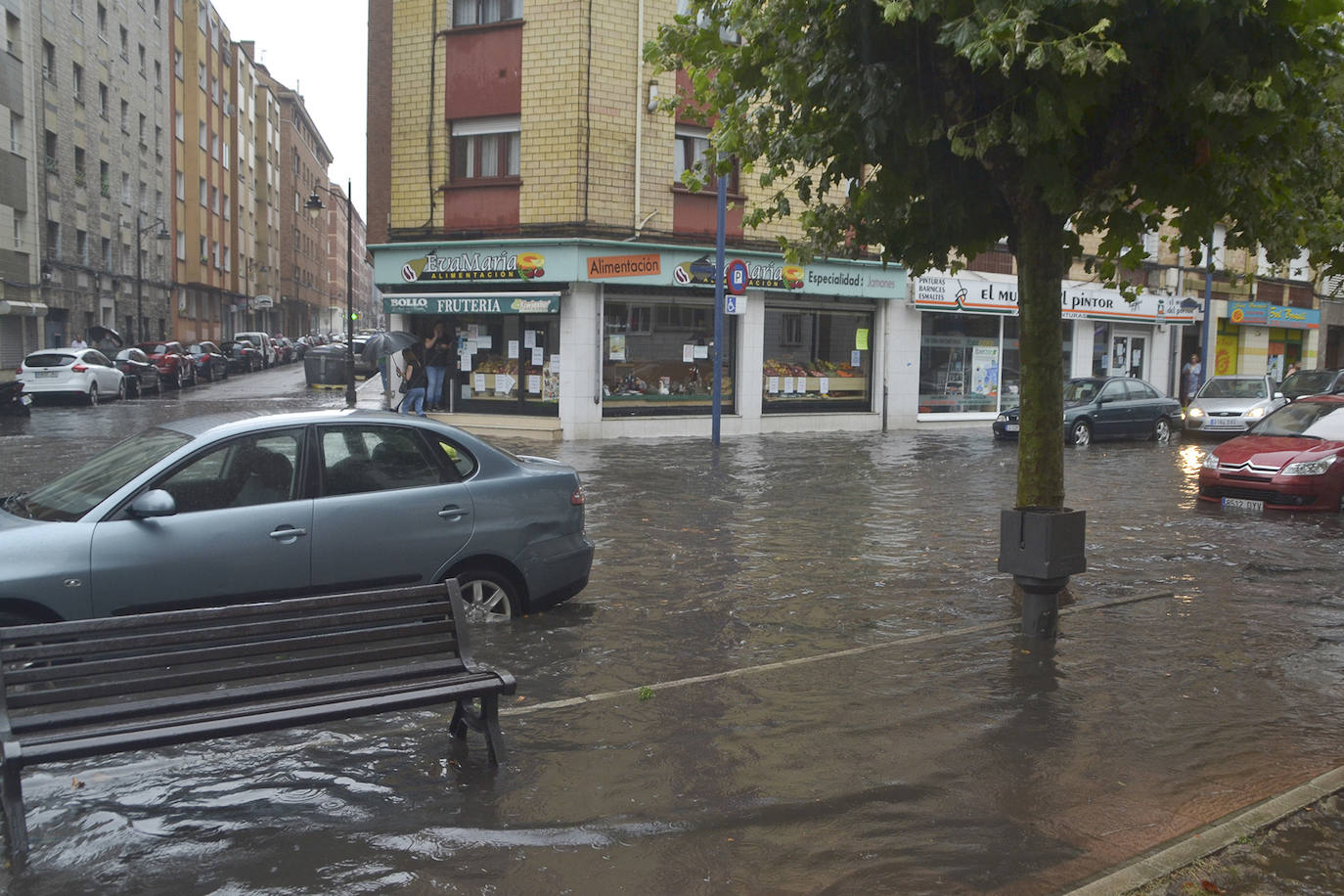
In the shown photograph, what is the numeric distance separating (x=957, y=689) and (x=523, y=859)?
3183 mm

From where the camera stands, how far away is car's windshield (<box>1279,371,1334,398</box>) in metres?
29.6

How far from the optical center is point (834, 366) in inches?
1071

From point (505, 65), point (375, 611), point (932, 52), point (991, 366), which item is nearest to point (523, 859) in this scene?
point (375, 611)

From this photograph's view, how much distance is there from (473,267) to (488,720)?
1901 centimetres

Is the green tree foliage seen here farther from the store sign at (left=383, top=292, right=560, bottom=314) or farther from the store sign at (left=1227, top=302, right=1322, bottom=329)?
the store sign at (left=1227, top=302, right=1322, bottom=329)

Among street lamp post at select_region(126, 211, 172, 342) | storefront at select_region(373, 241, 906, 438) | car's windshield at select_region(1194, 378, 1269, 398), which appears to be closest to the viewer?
storefront at select_region(373, 241, 906, 438)

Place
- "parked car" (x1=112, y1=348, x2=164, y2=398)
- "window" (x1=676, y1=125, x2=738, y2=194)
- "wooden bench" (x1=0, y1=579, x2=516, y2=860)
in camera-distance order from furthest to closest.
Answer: "parked car" (x1=112, y1=348, x2=164, y2=398)
"window" (x1=676, y1=125, x2=738, y2=194)
"wooden bench" (x1=0, y1=579, x2=516, y2=860)

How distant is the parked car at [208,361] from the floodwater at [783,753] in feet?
117

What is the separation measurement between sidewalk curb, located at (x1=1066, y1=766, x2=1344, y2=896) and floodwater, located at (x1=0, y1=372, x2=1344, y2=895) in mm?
135

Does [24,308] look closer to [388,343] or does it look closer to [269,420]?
[388,343]

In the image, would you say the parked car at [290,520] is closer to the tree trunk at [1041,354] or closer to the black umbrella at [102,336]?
the tree trunk at [1041,354]

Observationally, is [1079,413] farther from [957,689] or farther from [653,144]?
[957,689]

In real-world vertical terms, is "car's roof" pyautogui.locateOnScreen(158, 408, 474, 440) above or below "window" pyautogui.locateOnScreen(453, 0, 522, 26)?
below

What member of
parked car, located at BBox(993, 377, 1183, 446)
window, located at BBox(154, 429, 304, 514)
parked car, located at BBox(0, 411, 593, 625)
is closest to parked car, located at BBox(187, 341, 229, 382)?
parked car, located at BBox(993, 377, 1183, 446)
